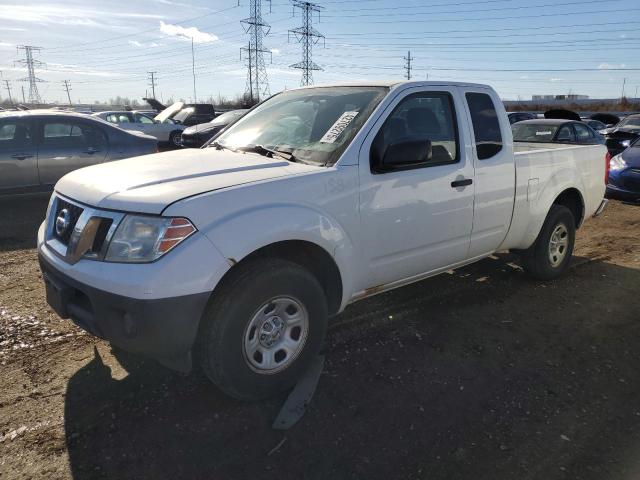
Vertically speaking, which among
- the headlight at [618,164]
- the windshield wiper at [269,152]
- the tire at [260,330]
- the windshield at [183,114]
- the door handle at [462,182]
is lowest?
the tire at [260,330]

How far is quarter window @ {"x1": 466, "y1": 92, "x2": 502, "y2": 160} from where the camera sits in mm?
4234

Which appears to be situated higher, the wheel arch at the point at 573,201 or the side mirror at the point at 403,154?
the side mirror at the point at 403,154

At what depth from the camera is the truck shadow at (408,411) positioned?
2.62 m

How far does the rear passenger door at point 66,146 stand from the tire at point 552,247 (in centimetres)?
669

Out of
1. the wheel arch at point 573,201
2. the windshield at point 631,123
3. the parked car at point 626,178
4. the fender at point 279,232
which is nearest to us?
the fender at point 279,232

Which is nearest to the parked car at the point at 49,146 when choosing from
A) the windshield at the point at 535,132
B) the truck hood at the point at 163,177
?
the truck hood at the point at 163,177

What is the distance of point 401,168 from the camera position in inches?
141

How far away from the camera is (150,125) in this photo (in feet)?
61.5

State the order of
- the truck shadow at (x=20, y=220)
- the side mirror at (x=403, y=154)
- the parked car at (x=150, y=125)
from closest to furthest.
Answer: the side mirror at (x=403, y=154) < the truck shadow at (x=20, y=220) < the parked car at (x=150, y=125)

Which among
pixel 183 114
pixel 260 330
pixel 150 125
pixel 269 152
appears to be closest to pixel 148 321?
pixel 260 330

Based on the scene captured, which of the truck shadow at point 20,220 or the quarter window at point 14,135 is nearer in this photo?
the truck shadow at point 20,220

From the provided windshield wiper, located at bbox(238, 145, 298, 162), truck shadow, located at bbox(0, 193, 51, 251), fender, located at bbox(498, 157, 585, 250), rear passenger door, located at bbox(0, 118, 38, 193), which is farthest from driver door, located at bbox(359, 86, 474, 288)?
rear passenger door, located at bbox(0, 118, 38, 193)

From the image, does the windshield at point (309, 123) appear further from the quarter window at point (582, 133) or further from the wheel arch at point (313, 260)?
the quarter window at point (582, 133)

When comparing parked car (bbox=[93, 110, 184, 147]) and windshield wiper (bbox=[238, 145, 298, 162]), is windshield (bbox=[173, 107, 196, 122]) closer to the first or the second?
parked car (bbox=[93, 110, 184, 147])
